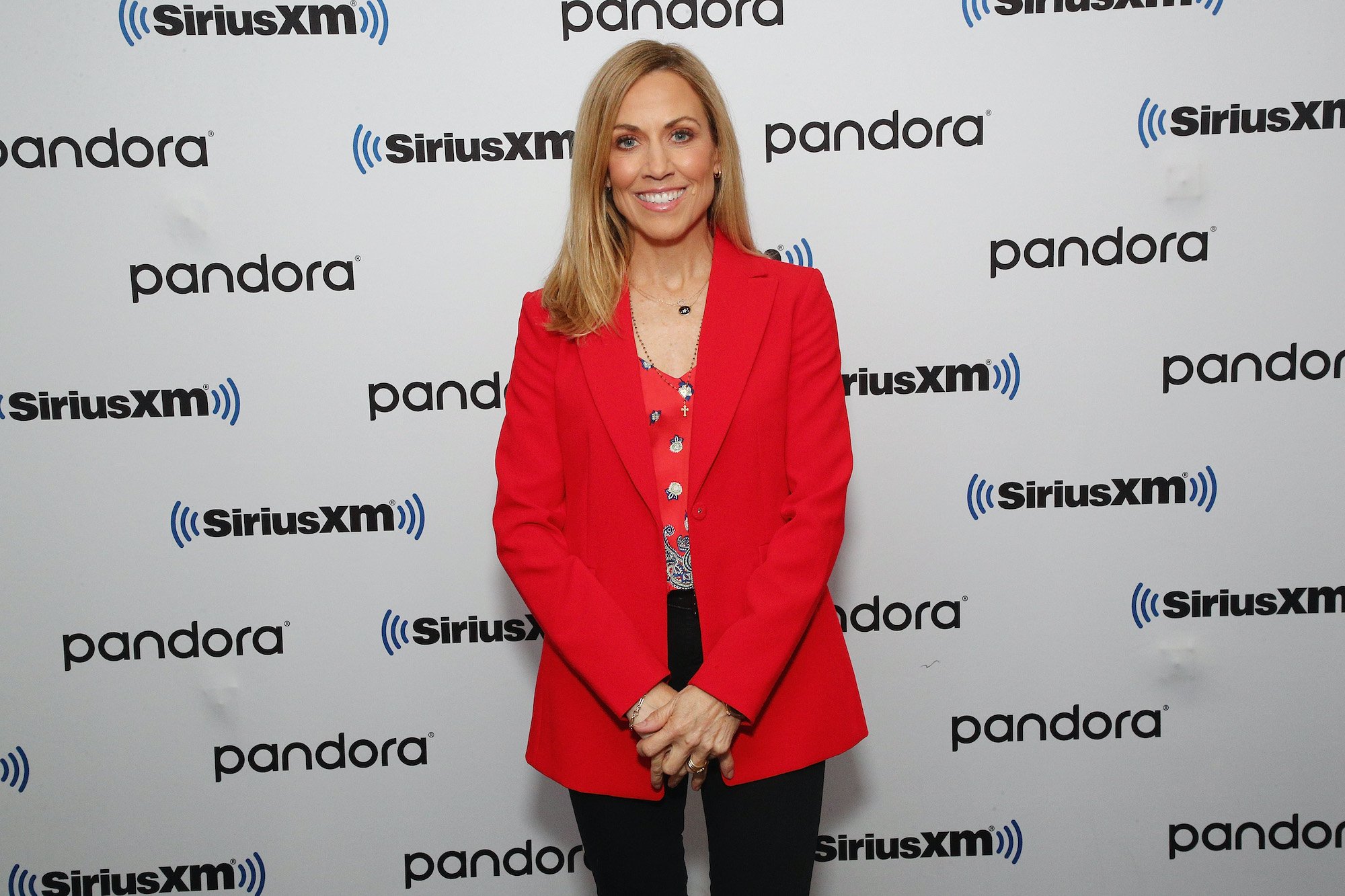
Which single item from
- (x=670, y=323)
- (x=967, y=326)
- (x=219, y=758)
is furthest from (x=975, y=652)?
(x=219, y=758)

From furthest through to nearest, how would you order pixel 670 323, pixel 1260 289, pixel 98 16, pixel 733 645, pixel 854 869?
pixel 854 869, pixel 1260 289, pixel 98 16, pixel 670 323, pixel 733 645

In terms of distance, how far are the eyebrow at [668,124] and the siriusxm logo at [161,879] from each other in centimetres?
196

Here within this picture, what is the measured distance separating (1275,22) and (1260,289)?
1.98ft

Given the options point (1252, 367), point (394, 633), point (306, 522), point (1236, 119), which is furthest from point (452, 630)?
point (1236, 119)

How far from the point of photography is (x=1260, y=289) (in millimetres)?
2342

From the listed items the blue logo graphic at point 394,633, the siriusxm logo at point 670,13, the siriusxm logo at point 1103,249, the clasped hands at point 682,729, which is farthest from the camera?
the blue logo graphic at point 394,633

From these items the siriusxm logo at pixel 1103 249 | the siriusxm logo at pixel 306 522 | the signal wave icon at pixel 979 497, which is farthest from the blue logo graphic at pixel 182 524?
the siriusxm logo at pixel 1103 249

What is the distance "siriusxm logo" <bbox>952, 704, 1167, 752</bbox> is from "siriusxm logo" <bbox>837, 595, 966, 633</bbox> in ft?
0.85

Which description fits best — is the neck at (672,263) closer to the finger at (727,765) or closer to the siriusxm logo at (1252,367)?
the finger at (727,765)

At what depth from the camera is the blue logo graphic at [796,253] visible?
2287 mm

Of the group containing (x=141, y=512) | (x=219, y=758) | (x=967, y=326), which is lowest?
(x=219, y=758)

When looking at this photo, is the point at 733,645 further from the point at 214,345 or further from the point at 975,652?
the point at 214,345

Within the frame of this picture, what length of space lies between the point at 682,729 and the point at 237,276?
1.50 m

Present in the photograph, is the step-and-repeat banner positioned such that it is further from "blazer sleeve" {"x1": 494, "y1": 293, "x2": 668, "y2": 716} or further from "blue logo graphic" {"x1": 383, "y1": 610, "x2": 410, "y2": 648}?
"blazer sleeve" {"x1": 494, "y1": 293, "x2": 668, "y2": 716}
